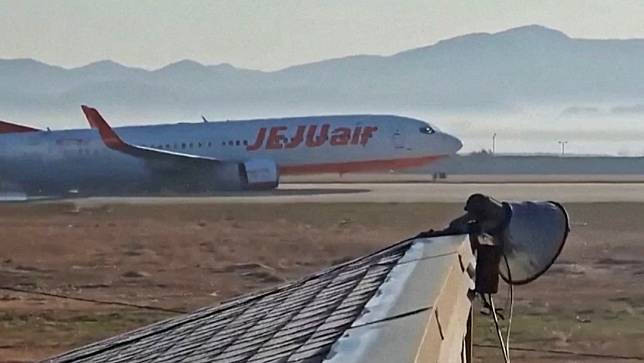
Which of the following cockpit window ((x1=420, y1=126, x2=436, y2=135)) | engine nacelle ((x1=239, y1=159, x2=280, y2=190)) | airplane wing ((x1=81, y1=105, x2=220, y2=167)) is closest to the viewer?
engine nacelle ((x1=239, y1=159, x2=280, y2=190))

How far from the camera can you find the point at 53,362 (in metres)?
5.89

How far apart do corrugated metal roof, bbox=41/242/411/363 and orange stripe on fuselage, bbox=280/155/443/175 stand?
118ft

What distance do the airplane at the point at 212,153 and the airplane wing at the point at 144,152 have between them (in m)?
0.03

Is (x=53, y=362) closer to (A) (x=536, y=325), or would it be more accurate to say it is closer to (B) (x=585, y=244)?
(A) (x=536, y=325)

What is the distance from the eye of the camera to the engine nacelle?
40125 millimetres

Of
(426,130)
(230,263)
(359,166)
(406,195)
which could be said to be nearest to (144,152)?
(359,166)

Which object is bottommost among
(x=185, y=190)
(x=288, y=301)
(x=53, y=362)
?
(x=185, y=190)

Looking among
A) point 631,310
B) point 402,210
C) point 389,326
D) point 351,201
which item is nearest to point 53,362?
point 389,326

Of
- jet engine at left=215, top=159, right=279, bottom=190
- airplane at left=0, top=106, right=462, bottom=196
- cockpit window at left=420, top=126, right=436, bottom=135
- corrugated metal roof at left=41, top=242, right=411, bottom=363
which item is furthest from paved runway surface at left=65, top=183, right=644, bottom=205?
corrugated metal roof at left=41, top=242, right=411, bottom=363

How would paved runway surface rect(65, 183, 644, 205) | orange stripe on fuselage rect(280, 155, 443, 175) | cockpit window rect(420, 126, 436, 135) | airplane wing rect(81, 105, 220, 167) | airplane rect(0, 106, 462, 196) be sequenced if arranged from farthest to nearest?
1. cockpit window rect(420, 126, 436, 135)
2. orange stripe on fuselage rect(280, 155, 443, 175)
3. airplane wing rect(81, 105, 220, 167)
4. airplane rect(0, 106, 462, 196)
5. paved runway surface rect(65, 183, 644, 205)

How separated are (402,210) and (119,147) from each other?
609 inches

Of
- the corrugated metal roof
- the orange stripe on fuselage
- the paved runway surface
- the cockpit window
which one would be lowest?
the paved runway surface

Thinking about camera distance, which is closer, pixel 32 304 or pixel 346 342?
pixel 346 342

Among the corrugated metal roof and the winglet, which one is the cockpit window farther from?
the corrugated metal roof
